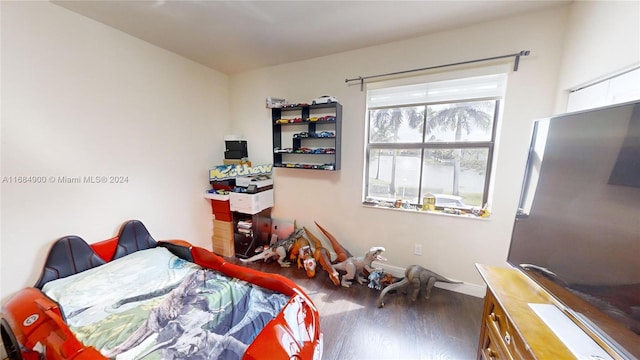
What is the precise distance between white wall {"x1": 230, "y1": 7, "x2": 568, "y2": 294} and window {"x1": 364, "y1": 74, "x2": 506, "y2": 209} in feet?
0.48

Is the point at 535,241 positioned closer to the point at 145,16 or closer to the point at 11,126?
the point at 145,16

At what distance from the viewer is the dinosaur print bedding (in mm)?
1111

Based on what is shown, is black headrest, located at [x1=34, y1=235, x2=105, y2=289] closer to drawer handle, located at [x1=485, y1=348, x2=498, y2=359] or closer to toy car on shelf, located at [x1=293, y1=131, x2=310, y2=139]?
toy car on shelf, located at [x1=293, y1=131, x2=310, y2=139]

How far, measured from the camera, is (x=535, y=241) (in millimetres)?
1065

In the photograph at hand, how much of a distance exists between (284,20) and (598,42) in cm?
218

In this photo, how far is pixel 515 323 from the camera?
868mm

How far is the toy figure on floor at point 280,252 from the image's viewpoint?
264 centimetres

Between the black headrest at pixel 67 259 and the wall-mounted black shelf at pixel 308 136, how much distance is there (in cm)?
184

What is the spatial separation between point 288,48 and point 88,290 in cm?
266

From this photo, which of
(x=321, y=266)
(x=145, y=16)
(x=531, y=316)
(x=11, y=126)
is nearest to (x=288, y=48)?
(x=145, y=16)

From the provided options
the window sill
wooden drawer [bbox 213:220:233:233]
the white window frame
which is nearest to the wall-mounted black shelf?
the white window frame

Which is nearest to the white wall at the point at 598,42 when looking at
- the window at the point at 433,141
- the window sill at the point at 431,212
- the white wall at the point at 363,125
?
the white wall at the point at 363,125

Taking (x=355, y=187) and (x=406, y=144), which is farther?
(x=355, y=187)

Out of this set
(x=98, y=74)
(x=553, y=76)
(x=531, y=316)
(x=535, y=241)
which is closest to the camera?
(x=531, y=316)
